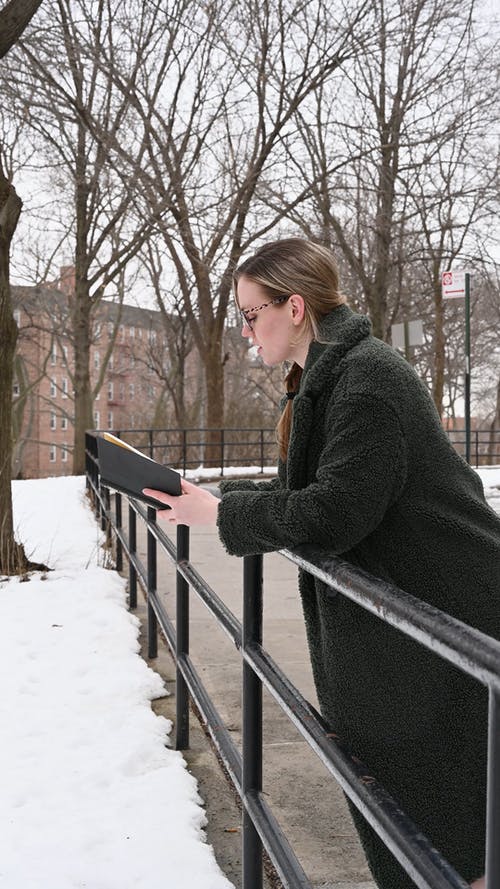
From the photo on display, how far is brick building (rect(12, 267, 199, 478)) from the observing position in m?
39.1

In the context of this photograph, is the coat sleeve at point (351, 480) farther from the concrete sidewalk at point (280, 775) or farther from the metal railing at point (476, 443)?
the metal railing at point (476, 443)

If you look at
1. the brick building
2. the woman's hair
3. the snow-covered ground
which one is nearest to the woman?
the woman's hair

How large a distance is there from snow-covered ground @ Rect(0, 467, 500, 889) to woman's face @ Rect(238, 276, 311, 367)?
1.67 meters

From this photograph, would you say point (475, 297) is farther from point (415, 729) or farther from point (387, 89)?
point (415, 729)

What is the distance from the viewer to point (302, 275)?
6.96 feet

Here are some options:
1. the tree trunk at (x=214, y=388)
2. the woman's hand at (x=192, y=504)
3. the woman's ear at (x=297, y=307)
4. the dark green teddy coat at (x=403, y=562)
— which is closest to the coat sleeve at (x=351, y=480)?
the dark green teddy coat at (x=403, y=562)

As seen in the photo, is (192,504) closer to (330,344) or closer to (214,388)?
(330,344)

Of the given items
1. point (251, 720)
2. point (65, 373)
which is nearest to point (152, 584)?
point (251, 720)

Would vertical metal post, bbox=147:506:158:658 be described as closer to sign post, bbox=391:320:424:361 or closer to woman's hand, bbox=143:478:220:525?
woman's hand, bbox=143:478:220:525

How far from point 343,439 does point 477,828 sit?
80 centimetres

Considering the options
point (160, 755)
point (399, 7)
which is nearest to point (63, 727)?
point (160, 755)

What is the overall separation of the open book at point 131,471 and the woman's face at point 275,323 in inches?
15.8

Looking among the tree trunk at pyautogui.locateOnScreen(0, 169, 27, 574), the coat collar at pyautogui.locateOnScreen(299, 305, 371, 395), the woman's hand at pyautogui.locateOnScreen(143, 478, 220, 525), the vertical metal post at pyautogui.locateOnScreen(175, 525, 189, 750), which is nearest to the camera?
the coat collar at pyautogui.locateOnScreen(299, 305, 371, 395)

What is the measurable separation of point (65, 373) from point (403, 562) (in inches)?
3118
